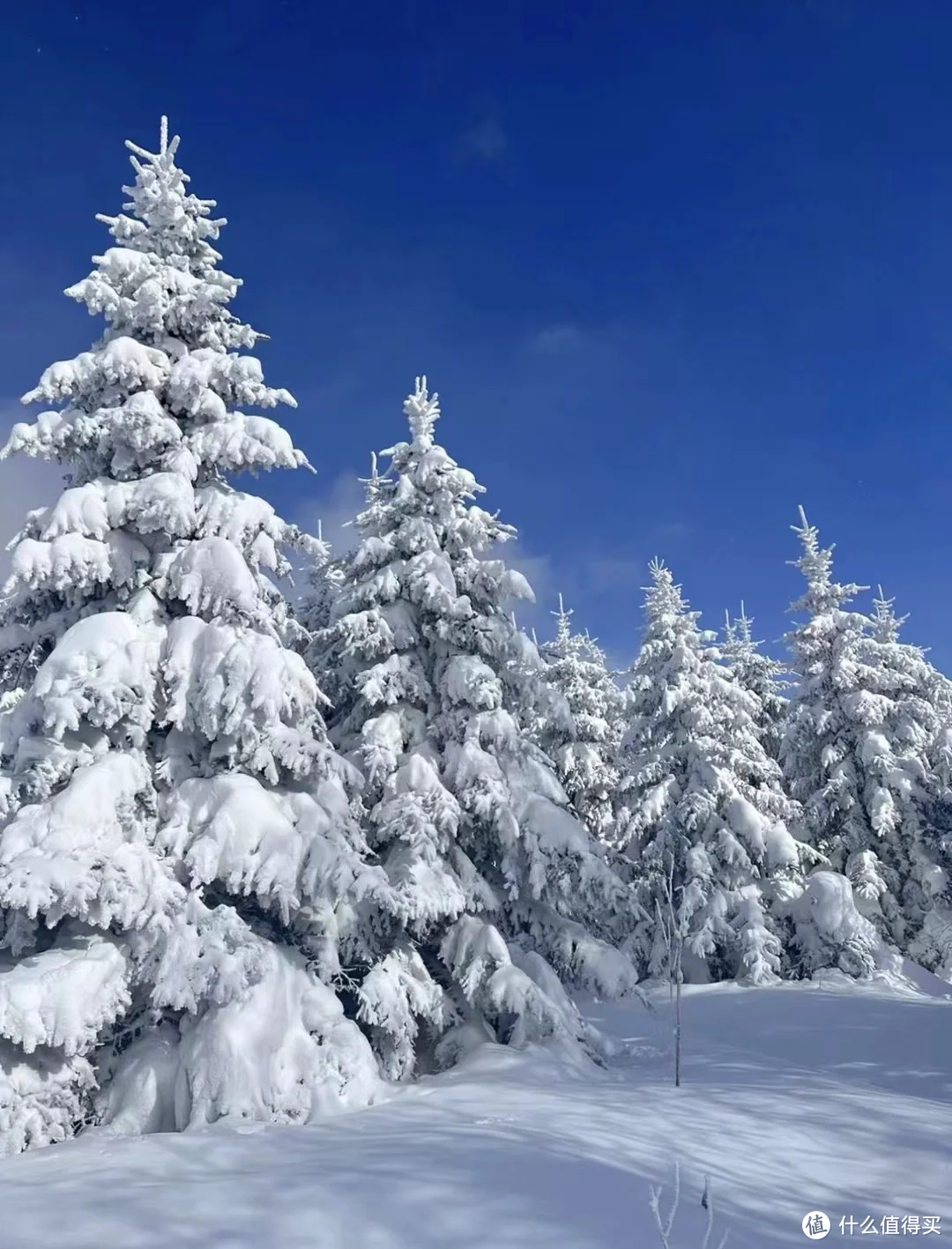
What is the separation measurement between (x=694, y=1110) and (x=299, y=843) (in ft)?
17.9

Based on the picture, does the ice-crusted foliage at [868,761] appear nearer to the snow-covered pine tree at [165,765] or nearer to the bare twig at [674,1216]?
the snow-covered pine tree at [165,765]

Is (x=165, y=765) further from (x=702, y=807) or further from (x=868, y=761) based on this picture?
(x=868, y=761)

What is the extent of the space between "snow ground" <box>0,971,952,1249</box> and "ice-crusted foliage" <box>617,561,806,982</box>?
35.7 ft

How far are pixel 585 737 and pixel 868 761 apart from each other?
8.95m

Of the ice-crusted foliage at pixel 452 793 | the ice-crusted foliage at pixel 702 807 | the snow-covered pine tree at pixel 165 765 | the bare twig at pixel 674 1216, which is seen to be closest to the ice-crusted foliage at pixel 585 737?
the ice-crusted foliage at pixel 702 807

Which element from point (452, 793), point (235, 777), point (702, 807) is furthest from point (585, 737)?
point (235, 777)

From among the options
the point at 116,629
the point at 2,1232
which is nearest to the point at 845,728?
the point at 116,629

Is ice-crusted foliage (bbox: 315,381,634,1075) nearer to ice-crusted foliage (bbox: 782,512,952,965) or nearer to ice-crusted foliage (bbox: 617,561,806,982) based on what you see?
ice-crusted foliage (bbox: 617,561,806,982)

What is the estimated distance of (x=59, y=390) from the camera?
1134cm

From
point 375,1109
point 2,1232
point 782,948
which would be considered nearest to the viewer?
point 2,1232

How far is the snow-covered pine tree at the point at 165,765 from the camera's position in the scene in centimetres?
908

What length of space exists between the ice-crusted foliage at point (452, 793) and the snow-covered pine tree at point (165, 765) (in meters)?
1.04

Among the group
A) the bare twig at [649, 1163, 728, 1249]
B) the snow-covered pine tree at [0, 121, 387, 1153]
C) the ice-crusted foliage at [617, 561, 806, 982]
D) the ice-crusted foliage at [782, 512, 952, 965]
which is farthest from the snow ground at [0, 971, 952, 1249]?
the ice-crusted foliage at [782, 512, 952, 965]

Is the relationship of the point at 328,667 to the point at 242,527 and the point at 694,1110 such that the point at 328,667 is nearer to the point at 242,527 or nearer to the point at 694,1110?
the point at 242,527
